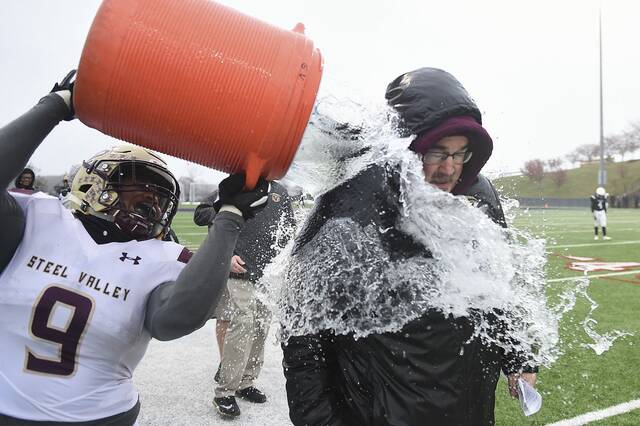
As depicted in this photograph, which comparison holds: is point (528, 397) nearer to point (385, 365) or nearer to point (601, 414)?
point (385, 365)

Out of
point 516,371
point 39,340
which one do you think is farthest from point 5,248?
point 516,371

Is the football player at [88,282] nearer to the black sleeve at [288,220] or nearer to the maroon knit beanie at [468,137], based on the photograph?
the maroon knit beanie at [468,137]

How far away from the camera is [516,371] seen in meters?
1.92

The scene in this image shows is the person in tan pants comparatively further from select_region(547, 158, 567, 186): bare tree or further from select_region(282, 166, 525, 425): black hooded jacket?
select_region(547, 158, 567, 186): bare tree

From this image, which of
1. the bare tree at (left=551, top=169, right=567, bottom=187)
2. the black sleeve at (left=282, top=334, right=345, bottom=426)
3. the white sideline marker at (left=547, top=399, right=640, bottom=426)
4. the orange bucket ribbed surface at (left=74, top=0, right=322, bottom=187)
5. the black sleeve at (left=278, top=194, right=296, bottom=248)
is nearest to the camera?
the orange bucket ribbed surface at (left=74, top=0, right=322, bottom=187)

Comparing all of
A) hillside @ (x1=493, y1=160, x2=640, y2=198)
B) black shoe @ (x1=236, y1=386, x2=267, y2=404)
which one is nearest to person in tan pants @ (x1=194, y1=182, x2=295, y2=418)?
black shoe @ (x1=236, y1=386, x2=267, y2=404)

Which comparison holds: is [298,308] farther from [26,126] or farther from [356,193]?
[26,126]

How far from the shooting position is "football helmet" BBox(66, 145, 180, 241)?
5.61 ft

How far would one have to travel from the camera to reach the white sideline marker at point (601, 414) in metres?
3.51

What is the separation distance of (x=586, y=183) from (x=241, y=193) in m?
79.3

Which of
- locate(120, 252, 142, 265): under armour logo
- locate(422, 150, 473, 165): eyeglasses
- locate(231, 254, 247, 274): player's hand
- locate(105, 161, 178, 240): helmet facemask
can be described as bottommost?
locate(231, 254, 247, 274): player's hand

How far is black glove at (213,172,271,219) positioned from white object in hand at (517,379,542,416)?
1316 mm

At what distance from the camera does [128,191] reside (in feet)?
5.77

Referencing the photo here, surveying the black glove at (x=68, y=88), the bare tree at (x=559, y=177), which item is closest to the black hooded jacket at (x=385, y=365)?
the black glove at (x=68, y=88)
